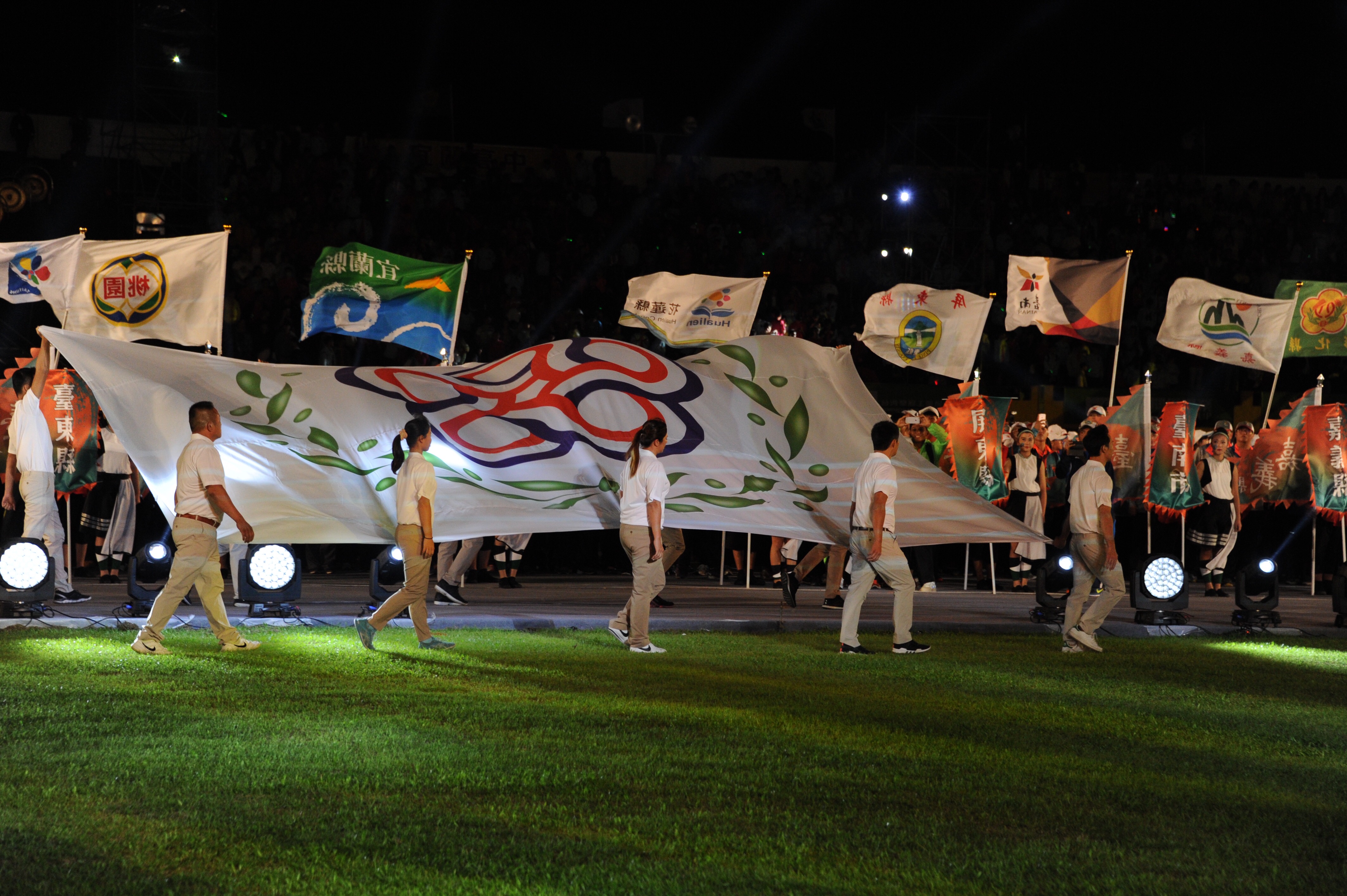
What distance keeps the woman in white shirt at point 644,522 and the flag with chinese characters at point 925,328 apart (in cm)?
726

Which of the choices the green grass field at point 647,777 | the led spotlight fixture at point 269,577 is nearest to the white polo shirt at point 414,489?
the green grass field at point 647,777

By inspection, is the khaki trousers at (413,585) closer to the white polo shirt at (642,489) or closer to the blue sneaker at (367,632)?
the blue sneaker at (367,632)

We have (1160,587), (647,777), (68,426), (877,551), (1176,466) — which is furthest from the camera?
(1176,466)

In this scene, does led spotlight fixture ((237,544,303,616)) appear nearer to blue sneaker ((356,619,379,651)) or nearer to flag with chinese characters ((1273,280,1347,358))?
blue sneaker ((356,619,379,651))

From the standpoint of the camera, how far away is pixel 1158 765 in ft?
20.4

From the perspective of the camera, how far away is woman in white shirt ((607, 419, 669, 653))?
9.98 m

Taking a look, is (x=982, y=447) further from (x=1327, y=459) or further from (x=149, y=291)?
(x=149, y=291)

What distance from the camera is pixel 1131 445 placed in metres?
15.7

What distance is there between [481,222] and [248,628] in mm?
14783

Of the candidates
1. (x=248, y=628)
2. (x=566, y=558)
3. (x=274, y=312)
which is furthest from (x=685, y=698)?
(x=274, y=312)

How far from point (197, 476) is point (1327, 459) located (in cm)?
1368

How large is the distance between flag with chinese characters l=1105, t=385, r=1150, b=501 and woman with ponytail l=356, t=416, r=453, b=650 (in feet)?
30.0

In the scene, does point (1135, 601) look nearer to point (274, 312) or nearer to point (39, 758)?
point (39, 758)

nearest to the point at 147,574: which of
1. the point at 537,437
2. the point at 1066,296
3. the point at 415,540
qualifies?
the point at 415,540
